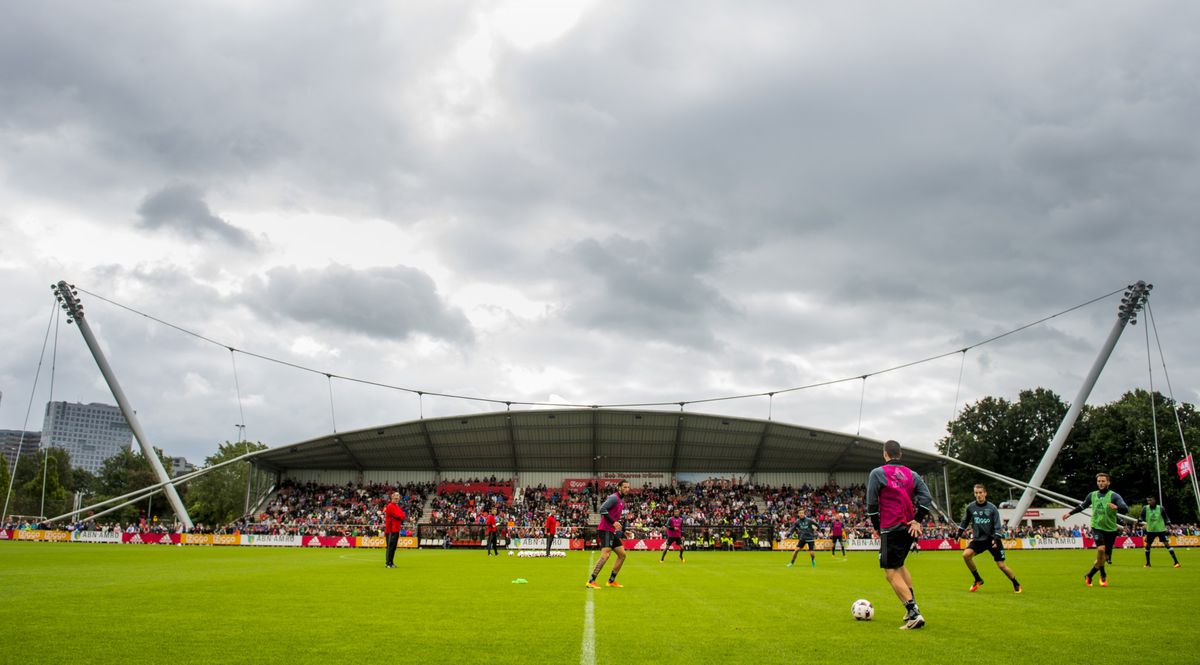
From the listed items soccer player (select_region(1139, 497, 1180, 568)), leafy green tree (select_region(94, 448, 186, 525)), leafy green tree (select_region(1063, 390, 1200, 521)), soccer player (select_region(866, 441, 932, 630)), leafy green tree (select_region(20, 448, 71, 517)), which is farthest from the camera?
leafy green tree (select_region(94, 448, 186, 525))

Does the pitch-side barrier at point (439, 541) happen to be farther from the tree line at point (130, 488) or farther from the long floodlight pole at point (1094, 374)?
the tree line at point (130, 488)

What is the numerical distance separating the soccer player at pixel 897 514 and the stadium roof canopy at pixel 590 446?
1746 inches

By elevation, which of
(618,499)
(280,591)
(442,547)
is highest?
(618,499)

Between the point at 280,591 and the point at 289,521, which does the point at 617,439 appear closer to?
the point at 289,521

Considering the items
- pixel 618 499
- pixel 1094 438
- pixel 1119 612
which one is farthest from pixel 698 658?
pixel 1094 438

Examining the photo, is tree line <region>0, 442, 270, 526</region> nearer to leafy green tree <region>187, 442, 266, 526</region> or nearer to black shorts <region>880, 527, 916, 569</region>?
leafy green tree <region>187, 442, 266, 526</region>

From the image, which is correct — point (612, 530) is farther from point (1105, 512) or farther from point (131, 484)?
point (131, 484)

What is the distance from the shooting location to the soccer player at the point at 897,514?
25.3 feet

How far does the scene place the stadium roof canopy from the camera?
177ft

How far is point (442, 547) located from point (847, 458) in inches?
1220

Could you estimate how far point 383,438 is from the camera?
56.1 metres

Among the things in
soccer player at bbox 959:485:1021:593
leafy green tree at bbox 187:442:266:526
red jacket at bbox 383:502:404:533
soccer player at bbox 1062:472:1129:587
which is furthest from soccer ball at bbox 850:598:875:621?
leafy green tree at bbox 187:442:266:526

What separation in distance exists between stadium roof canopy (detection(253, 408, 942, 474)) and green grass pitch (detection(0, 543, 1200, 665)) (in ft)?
132

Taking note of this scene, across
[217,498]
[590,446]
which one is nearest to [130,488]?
[217,498]
